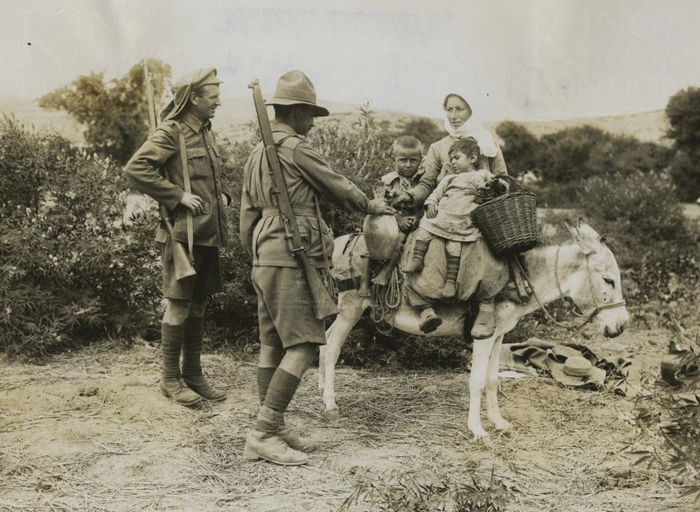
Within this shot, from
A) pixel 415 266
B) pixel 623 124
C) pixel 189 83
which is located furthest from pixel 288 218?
pixel 623 124

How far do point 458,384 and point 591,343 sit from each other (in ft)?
9.57

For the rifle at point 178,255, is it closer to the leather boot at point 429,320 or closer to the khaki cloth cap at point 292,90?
the khaki cloth cap at point 292,90

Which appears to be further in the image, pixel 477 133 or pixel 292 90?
pixel 477 133

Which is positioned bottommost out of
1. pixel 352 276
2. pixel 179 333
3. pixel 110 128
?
pixel 179 333

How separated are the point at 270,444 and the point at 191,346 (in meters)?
1.69

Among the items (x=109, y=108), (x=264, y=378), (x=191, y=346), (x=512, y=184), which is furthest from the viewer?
(x=109, y=108)

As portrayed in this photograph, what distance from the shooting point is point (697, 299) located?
11039 millimetres

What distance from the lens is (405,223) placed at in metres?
5.90

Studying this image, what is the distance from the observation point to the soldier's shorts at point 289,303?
4.94 meters

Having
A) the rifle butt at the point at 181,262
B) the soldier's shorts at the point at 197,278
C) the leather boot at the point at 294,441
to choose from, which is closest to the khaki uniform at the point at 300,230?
the leather boot at the point at 294,441

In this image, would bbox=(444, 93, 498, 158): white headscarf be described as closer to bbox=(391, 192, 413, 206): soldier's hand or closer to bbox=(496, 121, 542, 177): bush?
bbox=(391, 192, 413, 206): soldier's hand

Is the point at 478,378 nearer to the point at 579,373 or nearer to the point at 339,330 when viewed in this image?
the point at 339,330

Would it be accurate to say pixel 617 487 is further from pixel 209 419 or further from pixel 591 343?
pixel 591 343

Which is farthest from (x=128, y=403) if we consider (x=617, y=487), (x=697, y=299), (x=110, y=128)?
(x=110, y=128)
